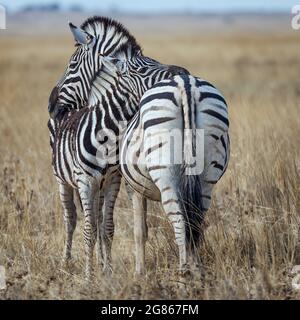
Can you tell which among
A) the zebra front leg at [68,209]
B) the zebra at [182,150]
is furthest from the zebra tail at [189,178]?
the zebra front leg at [68,209]

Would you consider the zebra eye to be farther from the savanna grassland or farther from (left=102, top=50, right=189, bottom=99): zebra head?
the savanna grassland

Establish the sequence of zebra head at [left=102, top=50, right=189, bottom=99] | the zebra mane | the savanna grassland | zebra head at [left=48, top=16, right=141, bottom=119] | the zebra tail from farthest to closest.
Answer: the zebra mane < zebra head at [left=48, top=16, right=141, bottom=119] < zebra head at [left=102, top=50, right=189, bottom=99] < the savanna grassland < the zebra tail

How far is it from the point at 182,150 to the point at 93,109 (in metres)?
1.25

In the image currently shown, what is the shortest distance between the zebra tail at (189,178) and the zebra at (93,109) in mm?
902

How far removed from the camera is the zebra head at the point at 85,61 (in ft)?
21.0

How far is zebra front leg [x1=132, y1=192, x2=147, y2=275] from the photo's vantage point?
568 cm

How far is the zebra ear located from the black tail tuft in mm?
2047

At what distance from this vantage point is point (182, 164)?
16.5 ft

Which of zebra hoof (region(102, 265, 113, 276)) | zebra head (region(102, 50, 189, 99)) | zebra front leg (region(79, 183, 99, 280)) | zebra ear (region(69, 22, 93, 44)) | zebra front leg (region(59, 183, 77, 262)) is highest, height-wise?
zebra ear (region(69, 22, 93, 44))

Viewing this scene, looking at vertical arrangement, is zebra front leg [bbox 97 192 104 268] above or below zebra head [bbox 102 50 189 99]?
below

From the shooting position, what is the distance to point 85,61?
643 centimetres

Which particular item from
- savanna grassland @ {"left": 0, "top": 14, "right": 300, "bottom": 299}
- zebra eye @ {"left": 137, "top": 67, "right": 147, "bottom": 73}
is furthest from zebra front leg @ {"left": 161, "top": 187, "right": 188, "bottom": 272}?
zebra eye @ {"left": 137, "top": 67, "right": 147, "bottom": 73}

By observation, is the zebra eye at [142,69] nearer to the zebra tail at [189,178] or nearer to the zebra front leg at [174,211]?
the zebra tail at [189,178]

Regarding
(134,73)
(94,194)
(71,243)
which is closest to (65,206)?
(71,243)
